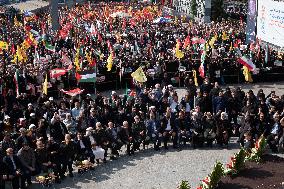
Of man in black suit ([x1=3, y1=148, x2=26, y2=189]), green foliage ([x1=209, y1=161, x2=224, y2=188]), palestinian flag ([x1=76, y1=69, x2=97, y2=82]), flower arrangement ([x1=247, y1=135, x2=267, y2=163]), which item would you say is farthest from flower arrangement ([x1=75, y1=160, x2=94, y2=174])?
palestinian flag ([x1=76, y1=69, x2=97, y2=82])

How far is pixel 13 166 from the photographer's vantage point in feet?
50.1

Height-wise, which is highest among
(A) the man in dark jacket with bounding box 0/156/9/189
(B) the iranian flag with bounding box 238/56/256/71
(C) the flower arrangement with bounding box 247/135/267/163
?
(B) the iranian flag with bounding box 238/56/256/71

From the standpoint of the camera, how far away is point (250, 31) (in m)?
37.8

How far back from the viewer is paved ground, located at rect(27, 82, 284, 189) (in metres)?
16.0

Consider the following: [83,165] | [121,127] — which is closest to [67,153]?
[83,165]

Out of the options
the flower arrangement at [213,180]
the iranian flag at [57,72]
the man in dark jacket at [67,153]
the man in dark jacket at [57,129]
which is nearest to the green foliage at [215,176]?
the flower arrangement at [213,180]

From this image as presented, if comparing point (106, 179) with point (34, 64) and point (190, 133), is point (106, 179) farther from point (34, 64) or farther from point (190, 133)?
point (34, 64)

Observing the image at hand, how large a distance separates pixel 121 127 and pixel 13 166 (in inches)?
184

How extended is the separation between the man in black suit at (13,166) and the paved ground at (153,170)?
2.84ft

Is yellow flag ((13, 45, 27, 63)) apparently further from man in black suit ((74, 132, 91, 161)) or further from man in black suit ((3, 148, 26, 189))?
man in black suit ((3, 148, 26, 189))

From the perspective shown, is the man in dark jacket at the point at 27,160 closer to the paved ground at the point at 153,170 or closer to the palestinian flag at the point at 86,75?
the paved ground at the point at 153,170

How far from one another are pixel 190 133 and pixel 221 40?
21.7 meters

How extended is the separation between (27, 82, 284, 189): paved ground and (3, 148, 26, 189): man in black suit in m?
0.87

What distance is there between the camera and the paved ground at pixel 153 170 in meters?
16.0
